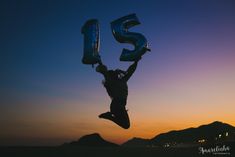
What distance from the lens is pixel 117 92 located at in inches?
530

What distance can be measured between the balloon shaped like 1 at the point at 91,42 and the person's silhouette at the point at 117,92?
1.42 feet

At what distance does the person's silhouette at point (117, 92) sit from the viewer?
13.2 metres

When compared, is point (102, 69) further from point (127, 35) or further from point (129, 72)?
point (127, 35)

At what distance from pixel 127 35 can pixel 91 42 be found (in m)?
1.45

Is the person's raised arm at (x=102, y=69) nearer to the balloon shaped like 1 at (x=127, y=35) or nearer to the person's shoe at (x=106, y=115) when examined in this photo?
the balloon shaped like 1 at (x=127, y=35)

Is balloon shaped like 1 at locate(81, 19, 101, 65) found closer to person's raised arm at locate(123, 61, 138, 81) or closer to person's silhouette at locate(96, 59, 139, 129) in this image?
person's silhouette at locate(96, 59, 139, 129)


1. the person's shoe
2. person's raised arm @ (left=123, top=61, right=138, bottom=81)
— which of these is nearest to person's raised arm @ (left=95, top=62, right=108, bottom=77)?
person's raised arm @ (left=123, top=61, right=138, bottom=81)

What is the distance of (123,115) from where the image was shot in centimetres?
1315

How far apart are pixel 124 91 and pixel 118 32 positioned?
101 inches

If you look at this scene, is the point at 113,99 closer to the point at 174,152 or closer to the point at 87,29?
the point at 87,29

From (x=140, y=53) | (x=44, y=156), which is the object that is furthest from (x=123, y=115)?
(x=44, y=156)

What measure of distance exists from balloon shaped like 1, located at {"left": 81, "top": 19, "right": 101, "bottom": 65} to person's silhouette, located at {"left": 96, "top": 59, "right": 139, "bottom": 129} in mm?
434

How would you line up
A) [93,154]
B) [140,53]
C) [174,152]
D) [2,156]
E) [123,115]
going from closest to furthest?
[123,115] → [140,53] → [2,156] → [93,154] → [174,152]

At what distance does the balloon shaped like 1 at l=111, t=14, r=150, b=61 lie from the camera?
14406 millimetres
